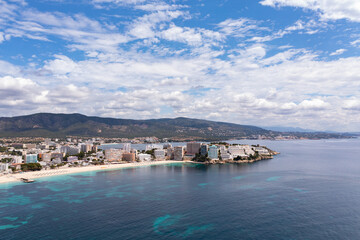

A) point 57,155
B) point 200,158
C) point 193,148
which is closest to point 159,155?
point 193,148

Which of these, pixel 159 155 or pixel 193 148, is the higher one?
pixel 193 148

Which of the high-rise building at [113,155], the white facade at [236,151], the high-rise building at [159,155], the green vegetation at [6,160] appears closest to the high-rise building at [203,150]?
the white facade at [236,151]

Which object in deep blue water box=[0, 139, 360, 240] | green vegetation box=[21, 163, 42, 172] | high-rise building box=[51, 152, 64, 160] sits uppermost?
high-rise building box=[51, 152, 64, 160]

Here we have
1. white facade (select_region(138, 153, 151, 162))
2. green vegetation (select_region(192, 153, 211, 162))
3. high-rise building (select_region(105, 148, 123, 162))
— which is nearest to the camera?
green vegetation (select_region(192, 153, 211, 162))

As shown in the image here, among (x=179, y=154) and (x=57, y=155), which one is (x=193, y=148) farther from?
(x=57, y=155)

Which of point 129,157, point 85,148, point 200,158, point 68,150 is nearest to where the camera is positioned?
point 200,158

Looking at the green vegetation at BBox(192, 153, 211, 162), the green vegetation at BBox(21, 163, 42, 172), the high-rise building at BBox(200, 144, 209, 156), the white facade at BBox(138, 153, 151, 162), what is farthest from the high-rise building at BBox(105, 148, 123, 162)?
the high-rise building at BBox(200, 144, 209, 156)

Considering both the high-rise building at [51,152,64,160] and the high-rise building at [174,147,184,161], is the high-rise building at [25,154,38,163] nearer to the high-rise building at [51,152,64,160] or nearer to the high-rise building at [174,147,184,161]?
the high-rise building at [51,152,64,160]

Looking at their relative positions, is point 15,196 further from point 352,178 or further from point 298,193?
point 352,178

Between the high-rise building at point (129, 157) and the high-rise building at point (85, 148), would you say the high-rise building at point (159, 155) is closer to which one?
the high-rise building at point (129, 157)
